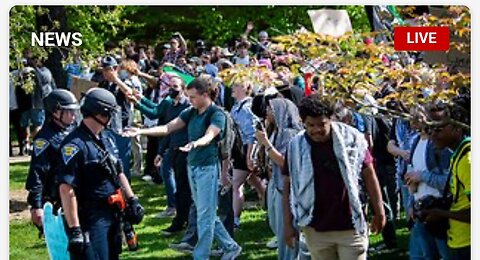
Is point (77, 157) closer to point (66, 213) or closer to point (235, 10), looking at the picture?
point (66, 213)

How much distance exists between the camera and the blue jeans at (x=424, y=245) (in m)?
6.55

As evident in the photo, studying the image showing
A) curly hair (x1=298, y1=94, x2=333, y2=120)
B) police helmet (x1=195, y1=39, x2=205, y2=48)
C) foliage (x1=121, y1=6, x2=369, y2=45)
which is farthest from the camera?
police helmet (x1=195, y1=39, x2=205, y2=48)

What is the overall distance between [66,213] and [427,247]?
93.3 inches

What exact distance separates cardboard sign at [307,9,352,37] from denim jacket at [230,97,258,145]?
245 centimetres

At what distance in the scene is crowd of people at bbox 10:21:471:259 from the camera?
6207 mm

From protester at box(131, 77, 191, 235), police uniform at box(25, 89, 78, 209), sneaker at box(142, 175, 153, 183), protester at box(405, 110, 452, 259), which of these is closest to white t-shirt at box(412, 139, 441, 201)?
protester at box(405, 110, 452, 259)

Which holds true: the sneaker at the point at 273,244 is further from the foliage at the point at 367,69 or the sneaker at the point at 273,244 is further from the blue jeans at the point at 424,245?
the foliage at the point at 367,69

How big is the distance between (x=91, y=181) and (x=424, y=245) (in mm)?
2237

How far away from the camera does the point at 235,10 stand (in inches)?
583

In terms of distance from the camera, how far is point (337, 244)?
626 centimetres

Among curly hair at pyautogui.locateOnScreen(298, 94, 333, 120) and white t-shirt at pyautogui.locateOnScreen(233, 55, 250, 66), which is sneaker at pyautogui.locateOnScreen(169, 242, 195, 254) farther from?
curly hair at pyautogui.locateOnScreen(298, 94, 333, 120)

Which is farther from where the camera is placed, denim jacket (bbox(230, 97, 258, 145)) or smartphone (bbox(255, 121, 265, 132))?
denim jacket (bbox(230, 97, 258, 145))
